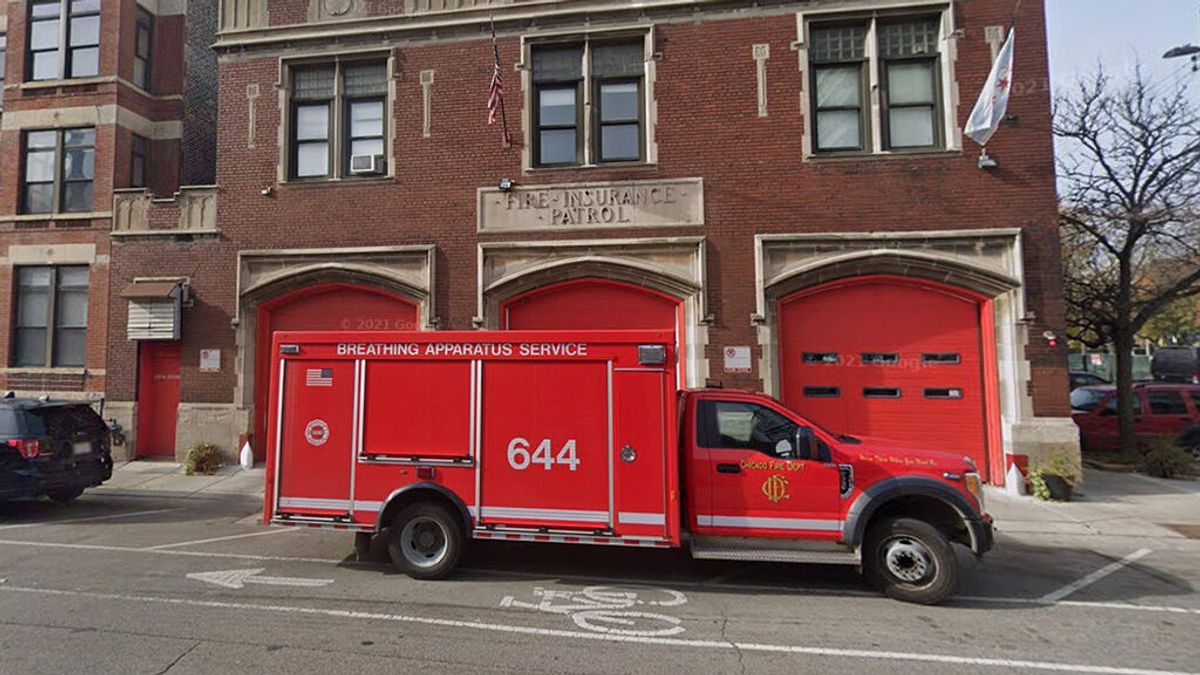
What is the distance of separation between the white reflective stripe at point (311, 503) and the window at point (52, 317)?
482 inches

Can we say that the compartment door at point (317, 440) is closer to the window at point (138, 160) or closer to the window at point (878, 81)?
the window at point (878, 81)

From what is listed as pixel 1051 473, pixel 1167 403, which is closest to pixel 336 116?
pixel 1051 473

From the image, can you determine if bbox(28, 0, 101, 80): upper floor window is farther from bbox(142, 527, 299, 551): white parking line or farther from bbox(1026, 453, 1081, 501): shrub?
bbox(1026, 453, 1081, 501): shrub

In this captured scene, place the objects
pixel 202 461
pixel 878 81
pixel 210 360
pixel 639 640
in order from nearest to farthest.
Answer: pixel 639 640 → pixel 878 81 → pixel 202 461 → pixel 210 360

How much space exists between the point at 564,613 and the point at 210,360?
37.6ft

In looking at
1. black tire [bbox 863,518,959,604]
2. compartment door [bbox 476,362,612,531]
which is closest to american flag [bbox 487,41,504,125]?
compartment door [bbox 476,362,612,531]

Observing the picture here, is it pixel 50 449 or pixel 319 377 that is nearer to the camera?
pixel 319 377

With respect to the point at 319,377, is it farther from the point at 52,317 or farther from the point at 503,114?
the point at 52,317

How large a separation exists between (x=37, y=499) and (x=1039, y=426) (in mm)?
17678

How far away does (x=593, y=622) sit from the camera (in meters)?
5.27

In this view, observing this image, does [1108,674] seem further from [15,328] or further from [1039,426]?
[15,328]

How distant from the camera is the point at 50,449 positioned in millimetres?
9391

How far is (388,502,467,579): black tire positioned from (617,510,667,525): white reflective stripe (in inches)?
66.9

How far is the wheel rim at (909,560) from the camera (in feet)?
19.0
